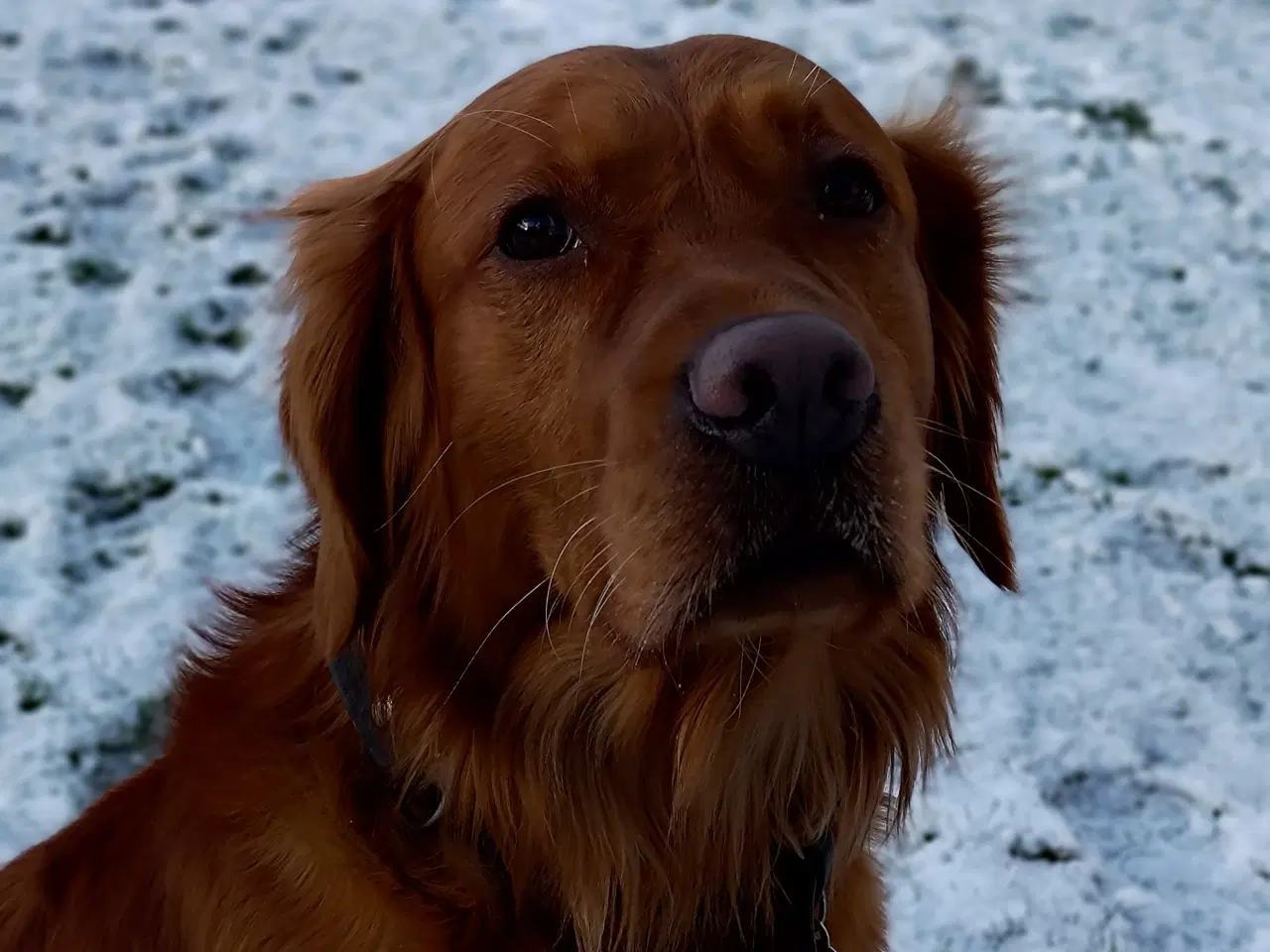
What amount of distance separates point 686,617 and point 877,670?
548 millimetres

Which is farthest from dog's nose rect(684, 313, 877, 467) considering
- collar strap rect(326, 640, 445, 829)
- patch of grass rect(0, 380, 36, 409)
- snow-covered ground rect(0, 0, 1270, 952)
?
patch of grass rect(0, 380, 36, 409)

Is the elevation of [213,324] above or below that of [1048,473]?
above

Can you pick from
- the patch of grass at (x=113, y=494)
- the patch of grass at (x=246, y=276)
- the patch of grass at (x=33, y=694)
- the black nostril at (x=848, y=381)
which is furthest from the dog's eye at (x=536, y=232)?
the patch of grass at (x=246, y=276)

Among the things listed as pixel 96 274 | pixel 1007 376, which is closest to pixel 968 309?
pixel 1007 376

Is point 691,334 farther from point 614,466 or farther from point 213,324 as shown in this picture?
point 213,324

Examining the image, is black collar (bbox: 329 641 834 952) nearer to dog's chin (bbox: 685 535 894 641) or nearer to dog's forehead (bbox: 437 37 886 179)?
dog's chin (bbox: 685 535 894 641)

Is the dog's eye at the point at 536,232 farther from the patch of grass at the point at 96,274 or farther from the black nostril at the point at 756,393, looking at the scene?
the patch of grass at the point at 96,274

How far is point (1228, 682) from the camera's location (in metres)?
3.43

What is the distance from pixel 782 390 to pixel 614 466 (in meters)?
0.30

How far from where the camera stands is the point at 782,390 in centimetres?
162

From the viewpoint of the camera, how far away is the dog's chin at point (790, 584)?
1752 mm

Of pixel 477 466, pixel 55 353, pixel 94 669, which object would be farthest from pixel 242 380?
pixel 477 466

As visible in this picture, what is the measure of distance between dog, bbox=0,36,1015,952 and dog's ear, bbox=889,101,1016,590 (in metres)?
0.22

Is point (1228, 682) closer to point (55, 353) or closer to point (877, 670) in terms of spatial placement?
point (877, 670)
